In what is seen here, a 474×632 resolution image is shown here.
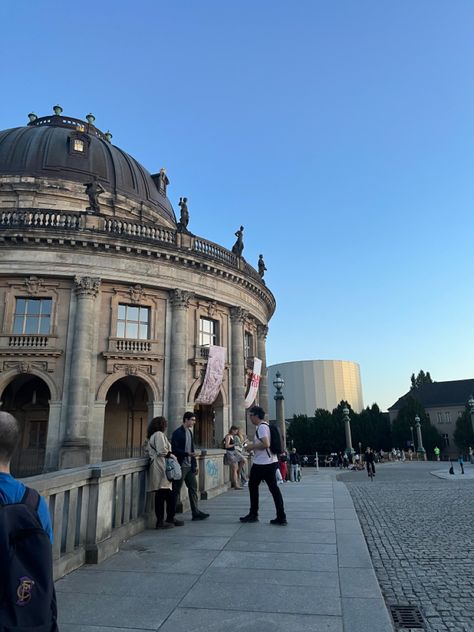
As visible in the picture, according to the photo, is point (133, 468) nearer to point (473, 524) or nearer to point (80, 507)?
point (80, 507)

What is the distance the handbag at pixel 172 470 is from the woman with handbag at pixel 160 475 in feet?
0.17

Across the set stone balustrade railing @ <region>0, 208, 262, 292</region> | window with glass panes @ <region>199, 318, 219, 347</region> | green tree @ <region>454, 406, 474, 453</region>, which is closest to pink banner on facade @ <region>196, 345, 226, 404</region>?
window with glass panes @ <region>199, 318, 219, 347</region>

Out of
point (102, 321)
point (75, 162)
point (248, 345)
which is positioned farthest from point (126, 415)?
point (75, 162)

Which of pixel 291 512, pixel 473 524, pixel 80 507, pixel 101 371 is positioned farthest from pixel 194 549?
pixel 101 371

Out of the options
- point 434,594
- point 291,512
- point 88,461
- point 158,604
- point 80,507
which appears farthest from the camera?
point 88,461

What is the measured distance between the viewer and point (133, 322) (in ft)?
78.6

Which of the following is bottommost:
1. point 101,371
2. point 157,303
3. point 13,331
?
point 101,371

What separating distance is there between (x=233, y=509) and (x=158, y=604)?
5.78m

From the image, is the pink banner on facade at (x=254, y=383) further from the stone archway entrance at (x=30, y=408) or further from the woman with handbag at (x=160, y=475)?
the woman with handbag at (x=160, y=475)

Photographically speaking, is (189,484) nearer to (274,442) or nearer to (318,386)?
(274,442)

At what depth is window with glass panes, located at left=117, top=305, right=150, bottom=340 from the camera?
77.8 feet

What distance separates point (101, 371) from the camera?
22.4 meters

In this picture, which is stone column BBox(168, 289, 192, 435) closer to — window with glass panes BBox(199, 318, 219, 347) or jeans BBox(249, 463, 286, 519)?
window with glass panes BBox(199, 318, 219, 347)

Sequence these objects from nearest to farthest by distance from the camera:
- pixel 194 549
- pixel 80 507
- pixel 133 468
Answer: pixel 80 507 → pixel 194 549 → pixel 133 468
